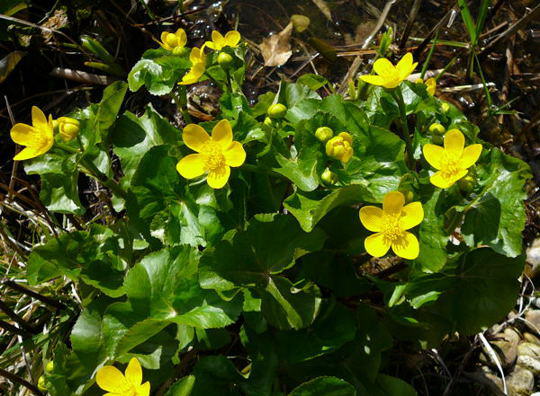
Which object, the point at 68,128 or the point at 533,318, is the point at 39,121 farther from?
the point at 533,318

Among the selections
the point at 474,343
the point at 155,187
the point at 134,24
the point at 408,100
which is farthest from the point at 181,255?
the point at 134,24

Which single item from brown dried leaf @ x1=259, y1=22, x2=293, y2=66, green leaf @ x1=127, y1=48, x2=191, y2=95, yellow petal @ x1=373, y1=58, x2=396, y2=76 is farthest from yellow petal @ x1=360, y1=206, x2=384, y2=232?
brown dried leaf @ x1=259, y1=22, x2=293, y2=66

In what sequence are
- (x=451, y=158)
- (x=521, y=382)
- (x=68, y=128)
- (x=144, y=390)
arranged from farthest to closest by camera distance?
(x=521, y=382)
(x=68, y=128)
(x=451, y=158)
(x=144, y=390)

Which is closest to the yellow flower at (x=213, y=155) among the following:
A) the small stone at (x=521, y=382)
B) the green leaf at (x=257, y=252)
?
the green leaf at (x=257, y=252)

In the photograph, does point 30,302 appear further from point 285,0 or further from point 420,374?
point 285,0

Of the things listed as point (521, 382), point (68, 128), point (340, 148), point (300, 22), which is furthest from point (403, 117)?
point (300, 22)

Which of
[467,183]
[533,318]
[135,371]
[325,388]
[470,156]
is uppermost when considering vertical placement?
[470,156]
